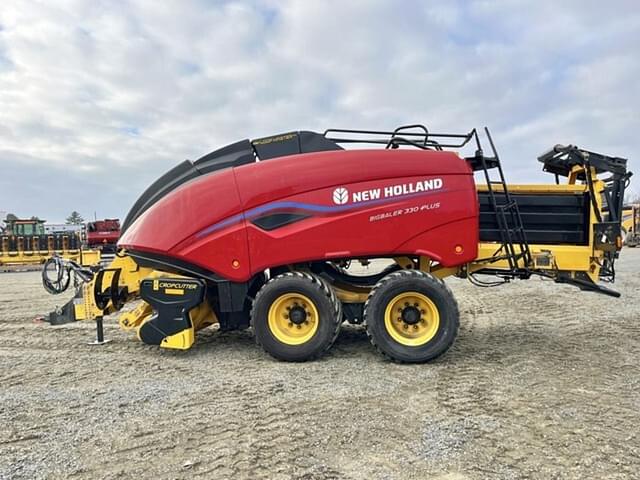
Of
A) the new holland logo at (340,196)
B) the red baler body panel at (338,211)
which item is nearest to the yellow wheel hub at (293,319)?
the red baler body panel at (338,211)

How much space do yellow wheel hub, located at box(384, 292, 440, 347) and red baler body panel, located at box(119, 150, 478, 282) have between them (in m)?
0.49

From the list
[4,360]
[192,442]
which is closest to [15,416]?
[192,442]

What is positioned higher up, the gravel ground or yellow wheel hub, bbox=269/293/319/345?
yellow wheel hub, bbox=269/293/319/345

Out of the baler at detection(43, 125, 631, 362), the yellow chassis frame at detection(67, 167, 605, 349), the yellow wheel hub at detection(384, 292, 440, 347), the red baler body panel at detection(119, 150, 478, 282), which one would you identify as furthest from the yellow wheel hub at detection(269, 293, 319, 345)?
the yellow wheel hub at detection(384, 292, 440, 347)

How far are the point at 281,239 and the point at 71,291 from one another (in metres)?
10.2

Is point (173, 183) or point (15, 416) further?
point (173, 183)

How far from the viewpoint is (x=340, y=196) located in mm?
4938

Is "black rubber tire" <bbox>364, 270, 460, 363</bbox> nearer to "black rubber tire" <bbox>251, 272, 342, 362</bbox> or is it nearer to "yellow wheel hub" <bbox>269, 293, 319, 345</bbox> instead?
"black rubber tire" <bbox>251, 272, 342, 362</bbox>

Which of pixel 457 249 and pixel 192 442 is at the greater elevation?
pixel 457 249

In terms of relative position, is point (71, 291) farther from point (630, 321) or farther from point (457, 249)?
point (630, 321)

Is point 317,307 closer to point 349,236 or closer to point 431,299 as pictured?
point 349,236

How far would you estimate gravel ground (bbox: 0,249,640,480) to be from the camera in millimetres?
2797

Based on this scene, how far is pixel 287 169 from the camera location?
5.03 m

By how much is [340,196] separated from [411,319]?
150 centimetres
